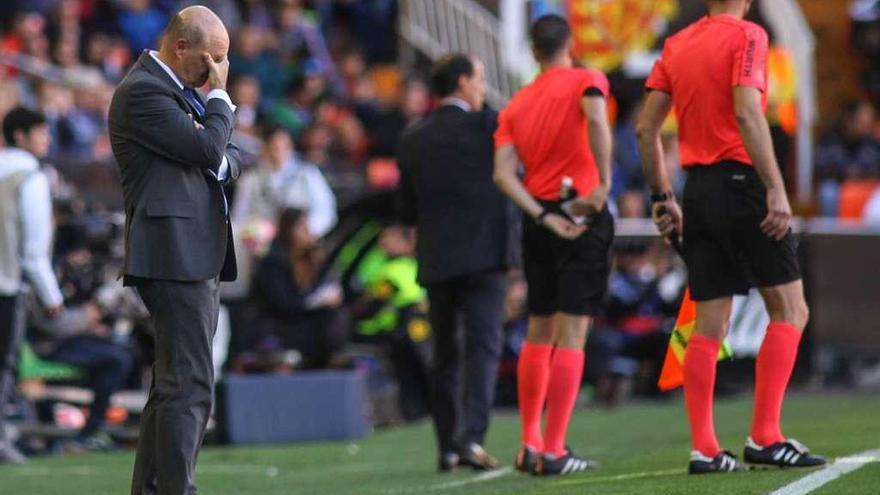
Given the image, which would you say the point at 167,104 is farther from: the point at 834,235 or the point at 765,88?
the point at 834,235

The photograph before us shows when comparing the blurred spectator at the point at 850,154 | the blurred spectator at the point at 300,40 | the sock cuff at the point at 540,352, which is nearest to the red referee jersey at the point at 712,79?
the sock cuff at the point at 540,352

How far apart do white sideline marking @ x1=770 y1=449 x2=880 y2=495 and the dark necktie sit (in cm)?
262

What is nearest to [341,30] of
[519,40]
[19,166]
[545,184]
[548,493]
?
[519,40]

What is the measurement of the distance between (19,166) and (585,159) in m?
4.41

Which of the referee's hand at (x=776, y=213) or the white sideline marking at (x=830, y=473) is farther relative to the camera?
the referee's hand at (x=776, y=213)

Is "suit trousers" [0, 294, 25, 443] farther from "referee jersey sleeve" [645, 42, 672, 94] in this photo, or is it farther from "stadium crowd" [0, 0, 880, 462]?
"referee jersey sleeve" [645, 42, 672, 94]

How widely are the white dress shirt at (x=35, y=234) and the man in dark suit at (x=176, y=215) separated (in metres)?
5.51

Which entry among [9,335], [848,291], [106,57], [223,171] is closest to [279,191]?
[106,57]

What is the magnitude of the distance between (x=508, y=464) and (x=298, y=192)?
6.16 m

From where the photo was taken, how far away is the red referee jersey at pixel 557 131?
10289 millimetres

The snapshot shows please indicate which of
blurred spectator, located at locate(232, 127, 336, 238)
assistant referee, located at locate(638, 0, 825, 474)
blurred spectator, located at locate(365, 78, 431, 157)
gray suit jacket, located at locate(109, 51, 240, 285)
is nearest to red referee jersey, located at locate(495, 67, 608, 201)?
assistant referee, located at locate(638, 0, 825, 474)

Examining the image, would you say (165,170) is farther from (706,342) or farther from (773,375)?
(773,375)

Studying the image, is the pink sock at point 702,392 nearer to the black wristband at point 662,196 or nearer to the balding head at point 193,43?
the black wristband at point 662,196

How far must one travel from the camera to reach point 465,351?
36.8 feet
